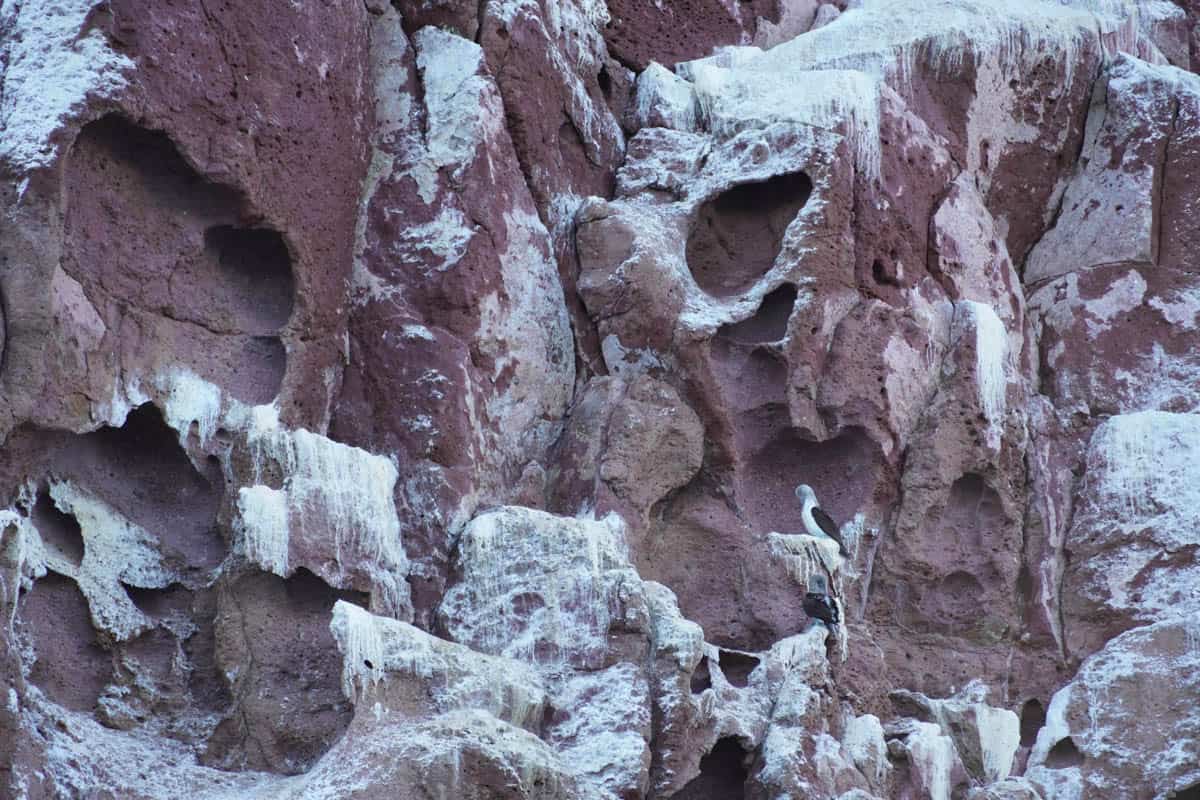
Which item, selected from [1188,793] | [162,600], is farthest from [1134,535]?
[162,600]

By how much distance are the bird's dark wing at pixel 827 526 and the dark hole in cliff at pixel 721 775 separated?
1.86 m

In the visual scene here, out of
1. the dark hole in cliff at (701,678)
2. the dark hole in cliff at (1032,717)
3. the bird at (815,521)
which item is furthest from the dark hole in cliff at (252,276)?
the dark hole in cliff at (1032,717)

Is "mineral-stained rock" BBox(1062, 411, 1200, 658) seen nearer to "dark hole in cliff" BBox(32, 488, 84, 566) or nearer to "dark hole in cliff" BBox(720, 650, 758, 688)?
"dark hole in cliff" BBox(720, 650, 758, 688)

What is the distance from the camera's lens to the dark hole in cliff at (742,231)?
48.3 ft

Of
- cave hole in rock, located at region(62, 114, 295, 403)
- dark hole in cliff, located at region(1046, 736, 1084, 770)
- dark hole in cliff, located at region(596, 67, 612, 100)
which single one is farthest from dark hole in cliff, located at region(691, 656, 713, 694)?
dark hole in cliff, located at region(596, 67, 612, 100)

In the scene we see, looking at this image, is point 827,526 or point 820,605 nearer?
point 820,605

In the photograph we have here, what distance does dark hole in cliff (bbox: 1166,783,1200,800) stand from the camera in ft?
44.6

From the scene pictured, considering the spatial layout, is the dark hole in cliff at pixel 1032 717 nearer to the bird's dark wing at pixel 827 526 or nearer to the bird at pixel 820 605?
the bird's dark wing at pixel 827 526

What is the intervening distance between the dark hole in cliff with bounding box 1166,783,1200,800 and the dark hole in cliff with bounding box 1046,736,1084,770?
0.61 m

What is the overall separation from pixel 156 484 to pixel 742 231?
4442mm

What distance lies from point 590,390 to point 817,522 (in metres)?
1.68

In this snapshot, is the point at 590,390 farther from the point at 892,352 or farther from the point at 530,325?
the point at 892,352

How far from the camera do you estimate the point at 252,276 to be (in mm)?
13500

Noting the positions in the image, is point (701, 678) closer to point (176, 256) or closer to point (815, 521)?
point (815, 521)
